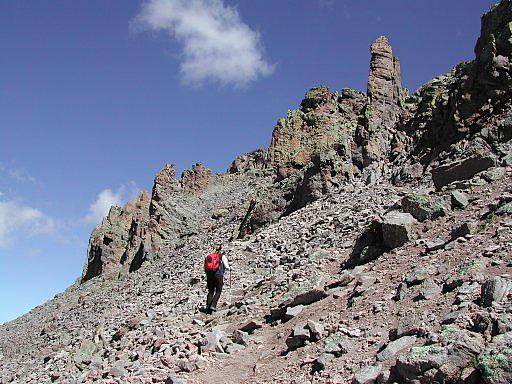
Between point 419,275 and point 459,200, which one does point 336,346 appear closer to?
point 419,275

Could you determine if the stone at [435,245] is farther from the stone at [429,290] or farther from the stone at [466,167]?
the stone at [466,167]

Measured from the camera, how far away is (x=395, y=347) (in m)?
8.36

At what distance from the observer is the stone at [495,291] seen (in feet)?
26.6

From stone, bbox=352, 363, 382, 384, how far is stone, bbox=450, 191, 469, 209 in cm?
817

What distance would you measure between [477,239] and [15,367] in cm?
2375

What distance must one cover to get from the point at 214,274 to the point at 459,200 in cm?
816

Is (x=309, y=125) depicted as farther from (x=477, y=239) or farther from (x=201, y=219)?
(x=477, y=239)

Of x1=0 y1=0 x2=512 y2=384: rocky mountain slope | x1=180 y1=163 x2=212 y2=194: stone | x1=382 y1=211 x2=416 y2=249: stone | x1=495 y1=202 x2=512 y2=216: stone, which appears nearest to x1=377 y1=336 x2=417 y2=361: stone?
x1=0 y1=0 x2=512 y2=384: rocky mountain slope

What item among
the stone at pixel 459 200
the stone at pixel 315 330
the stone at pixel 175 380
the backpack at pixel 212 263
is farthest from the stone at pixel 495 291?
the backpack at pixel 212 263

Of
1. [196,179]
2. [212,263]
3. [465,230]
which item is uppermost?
[196,179]

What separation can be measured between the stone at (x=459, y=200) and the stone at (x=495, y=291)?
6.55 m

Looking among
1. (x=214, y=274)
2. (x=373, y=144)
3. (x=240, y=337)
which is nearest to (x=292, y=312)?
(x=240, y=337)

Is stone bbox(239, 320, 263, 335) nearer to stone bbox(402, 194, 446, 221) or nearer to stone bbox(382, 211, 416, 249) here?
stone bbox(382, 211, 416, 249)

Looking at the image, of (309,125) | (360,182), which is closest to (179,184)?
(309,125)
